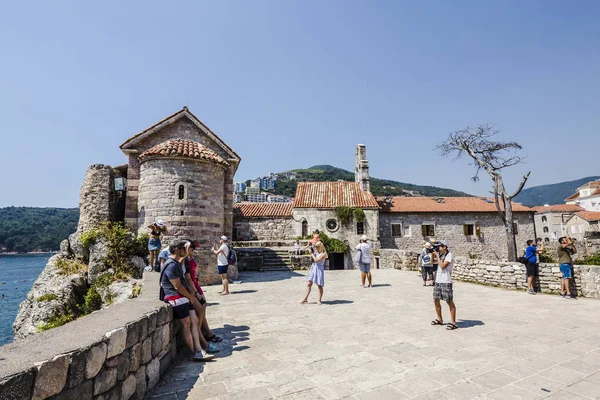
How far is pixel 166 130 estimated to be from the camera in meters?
14.6

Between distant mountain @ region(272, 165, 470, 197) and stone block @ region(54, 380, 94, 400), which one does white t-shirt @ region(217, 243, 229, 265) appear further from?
distant mountain @ region(272, 165, 470, 197)

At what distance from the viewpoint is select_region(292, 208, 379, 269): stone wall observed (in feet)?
90.4

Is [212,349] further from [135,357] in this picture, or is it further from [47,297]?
[47,297]

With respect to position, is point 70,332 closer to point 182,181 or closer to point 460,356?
point 460,356

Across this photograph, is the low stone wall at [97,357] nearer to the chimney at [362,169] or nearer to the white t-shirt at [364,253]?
the white t-shirt at [364,253]

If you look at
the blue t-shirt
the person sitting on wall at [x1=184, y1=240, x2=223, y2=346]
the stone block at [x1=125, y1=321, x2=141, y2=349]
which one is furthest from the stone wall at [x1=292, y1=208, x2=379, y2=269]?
the stone block at [x1=125, y1=321, x2=141, y2=349]

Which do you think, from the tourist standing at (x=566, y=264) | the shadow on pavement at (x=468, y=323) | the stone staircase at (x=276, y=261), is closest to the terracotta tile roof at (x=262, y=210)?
the stone staircase at (x=276, y=261)

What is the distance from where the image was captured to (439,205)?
3073cm

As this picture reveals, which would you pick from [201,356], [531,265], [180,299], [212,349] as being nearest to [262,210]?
[531,265]

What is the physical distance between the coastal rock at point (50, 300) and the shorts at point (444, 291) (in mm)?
11156

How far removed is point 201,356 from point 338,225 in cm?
2377

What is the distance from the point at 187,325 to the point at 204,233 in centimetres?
793

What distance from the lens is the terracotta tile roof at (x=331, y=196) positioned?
28.4 meters

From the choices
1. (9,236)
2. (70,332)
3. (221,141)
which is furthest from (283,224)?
(9,236)
